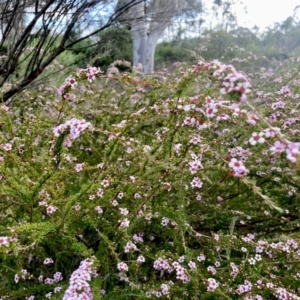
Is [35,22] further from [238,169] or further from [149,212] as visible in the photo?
[238,169]

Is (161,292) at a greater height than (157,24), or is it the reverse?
(157,24)

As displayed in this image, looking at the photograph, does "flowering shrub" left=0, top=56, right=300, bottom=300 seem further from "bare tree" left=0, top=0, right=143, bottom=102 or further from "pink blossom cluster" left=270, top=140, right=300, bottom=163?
"bare tree" left=0, top=0, right=143, bottom=102

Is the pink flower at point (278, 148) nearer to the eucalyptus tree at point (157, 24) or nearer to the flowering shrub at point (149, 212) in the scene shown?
the flowering shrub at point (149, 212)

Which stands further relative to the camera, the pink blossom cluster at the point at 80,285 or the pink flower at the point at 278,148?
the pink blossom cluster at the point at 80,285

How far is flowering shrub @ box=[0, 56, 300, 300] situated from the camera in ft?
4.76

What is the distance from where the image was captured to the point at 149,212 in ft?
5.88

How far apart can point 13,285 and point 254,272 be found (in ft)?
3.83

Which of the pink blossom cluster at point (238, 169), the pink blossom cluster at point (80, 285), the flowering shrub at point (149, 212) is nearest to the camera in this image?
the pink blossom cluster at point (238, 169)

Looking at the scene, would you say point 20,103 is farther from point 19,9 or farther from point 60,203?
point 60,203

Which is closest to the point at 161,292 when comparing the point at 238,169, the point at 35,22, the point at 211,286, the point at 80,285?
the point at 211,286

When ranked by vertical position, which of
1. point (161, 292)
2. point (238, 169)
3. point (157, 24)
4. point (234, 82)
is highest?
point (157, 24)

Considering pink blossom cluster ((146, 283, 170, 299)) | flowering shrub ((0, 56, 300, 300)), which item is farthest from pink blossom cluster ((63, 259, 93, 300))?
pink blossom cluster ((146, 283, 170, 299))

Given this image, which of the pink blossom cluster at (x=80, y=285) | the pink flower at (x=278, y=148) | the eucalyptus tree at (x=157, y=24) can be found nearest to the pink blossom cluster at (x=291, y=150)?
the pink flower at (x=278, y=148)

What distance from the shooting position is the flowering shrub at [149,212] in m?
1.45
